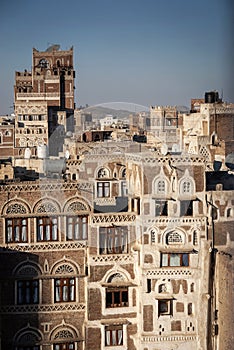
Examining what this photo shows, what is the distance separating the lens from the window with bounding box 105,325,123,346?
5.95 metres

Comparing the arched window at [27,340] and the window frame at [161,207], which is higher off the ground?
the window frame at [161,207]

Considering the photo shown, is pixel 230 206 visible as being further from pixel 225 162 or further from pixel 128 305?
pixel 225 162

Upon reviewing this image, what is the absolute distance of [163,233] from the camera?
5.73 metres

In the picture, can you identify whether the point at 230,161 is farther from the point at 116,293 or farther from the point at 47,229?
the point at 47,229

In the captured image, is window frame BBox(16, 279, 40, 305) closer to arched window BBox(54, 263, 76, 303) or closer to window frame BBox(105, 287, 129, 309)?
arched window BBox(54, 263, 76, 303)

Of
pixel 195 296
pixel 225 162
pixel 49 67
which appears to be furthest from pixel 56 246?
pixel 49 67

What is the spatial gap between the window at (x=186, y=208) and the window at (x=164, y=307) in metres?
0.74

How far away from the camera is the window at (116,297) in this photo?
5.93 m

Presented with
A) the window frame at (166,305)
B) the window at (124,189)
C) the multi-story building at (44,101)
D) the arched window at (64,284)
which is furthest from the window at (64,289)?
the multi-story building at (44,101)

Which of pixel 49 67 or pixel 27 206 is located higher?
pixel 49 67

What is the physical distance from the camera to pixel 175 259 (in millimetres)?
5785

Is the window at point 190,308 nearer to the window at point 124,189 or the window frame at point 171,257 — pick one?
the window frame at point 171,257

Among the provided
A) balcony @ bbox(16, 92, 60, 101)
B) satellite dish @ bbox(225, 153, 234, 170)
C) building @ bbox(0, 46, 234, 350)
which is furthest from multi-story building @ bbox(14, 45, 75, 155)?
→ building @ bbox(0, 46, 234, 350)

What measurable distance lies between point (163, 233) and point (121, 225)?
1.25 ft
